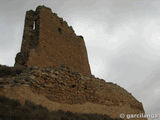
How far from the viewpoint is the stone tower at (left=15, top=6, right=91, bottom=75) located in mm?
10538

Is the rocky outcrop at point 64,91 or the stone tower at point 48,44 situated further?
the stone tower at point 48,44

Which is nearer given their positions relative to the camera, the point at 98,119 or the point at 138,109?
the point at 98,119

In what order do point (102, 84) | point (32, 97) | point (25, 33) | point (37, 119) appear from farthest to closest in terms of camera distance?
point (25, 33) → point (102, 84) → point (32, 97) → point (37, 119)

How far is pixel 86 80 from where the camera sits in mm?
8781

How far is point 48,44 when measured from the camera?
37.6 feet

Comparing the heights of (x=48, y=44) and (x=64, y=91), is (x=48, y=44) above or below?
above

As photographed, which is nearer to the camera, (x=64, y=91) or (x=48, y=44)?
(x=64, y=91)

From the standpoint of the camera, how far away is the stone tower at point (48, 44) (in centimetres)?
1054

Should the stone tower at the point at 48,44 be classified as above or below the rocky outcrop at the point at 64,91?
above

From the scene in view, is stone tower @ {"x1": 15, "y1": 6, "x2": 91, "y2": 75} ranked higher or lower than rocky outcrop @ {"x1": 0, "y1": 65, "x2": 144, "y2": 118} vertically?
higher

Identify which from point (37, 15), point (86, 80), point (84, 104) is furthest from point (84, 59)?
point (84, 104)

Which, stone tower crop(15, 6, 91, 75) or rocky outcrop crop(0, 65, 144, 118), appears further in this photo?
stone tower crop(15, 6, 91, 75)

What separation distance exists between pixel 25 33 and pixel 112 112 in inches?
247

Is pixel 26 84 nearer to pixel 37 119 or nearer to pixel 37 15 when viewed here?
pixel 37 119
